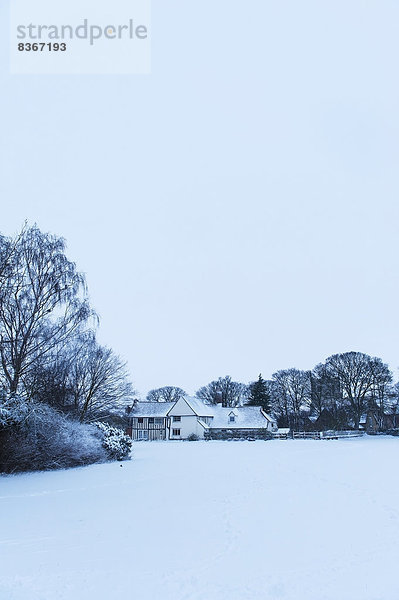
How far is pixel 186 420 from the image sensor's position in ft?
166

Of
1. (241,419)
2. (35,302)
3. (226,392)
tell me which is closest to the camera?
(35,302)

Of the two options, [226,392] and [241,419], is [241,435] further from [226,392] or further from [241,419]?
[226,392]

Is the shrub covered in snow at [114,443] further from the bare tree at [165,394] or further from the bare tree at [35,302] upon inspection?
the bare tree at [165,394]

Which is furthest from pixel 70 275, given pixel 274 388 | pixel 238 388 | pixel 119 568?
pixel 238 388

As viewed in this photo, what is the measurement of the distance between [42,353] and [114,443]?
5.85 meters

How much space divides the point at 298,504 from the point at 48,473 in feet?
30.7

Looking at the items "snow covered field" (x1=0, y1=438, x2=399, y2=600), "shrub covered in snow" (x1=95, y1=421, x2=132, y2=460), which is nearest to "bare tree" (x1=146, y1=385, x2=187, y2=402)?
"shrub covered in snow" (x1=95, y1=421, x2=132, y2=460)

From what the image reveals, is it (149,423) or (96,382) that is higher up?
(96,382)

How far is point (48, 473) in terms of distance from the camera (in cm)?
1528

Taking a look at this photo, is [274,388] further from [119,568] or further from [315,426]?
[119,568]

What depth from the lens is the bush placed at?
578 inches

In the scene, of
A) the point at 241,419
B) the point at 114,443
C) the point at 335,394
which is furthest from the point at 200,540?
the point at 335,394

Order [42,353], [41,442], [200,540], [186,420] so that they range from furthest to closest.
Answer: [186,420] → [42,353] → [41,442] → [200,540]

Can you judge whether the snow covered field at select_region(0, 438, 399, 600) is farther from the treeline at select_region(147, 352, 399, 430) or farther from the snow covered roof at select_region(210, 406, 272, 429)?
the treeline at select_region(147, 352, 399, 430)
